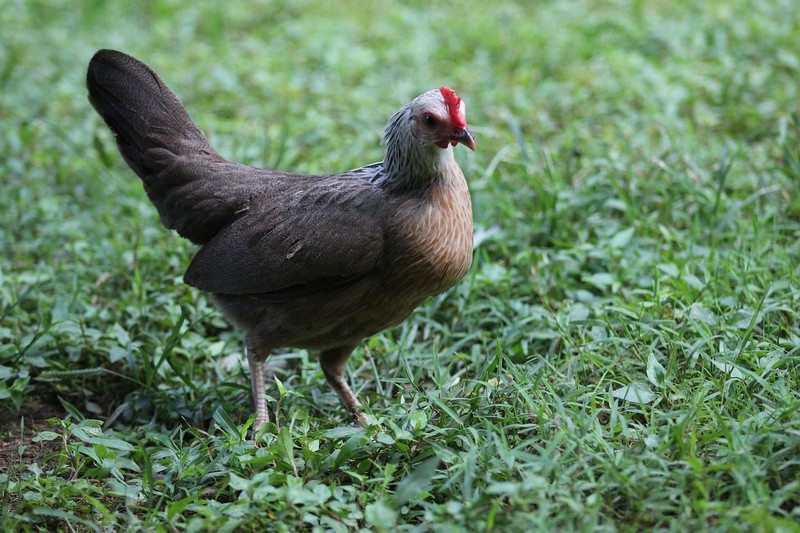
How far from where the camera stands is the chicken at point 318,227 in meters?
3.70

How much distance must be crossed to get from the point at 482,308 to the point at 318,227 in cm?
113

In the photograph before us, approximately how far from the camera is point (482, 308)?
14.8ft

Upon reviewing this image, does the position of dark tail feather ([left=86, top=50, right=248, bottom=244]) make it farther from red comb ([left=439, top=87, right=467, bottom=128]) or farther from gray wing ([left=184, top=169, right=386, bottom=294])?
red comb ([left=439, top=87, right=467, bottom=128])

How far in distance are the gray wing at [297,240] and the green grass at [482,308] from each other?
410 millimetres

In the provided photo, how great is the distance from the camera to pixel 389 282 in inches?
146

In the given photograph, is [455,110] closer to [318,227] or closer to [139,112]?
[318,227]

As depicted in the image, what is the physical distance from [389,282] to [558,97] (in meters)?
3.72

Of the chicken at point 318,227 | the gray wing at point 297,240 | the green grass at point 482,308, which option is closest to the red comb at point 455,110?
the chicken at point 318,227

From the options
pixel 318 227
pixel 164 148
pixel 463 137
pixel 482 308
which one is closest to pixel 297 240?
pixel 318 227

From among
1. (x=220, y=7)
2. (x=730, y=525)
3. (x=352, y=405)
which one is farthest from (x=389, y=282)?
(x=220, y=7)

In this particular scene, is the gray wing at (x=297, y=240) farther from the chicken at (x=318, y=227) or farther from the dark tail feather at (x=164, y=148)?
the dark tail feather at (x=164, y=148)

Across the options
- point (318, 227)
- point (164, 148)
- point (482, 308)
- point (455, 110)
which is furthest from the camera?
point (482, 308)

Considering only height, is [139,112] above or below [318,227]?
above

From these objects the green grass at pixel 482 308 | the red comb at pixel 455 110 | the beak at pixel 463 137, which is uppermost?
the red comb at pixel 455 110
